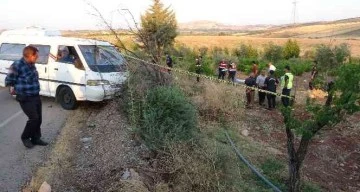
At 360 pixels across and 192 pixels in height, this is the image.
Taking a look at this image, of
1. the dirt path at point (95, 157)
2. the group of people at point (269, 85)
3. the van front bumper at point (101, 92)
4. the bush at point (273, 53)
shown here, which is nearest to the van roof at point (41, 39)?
the van front bumper at point (101, 92)

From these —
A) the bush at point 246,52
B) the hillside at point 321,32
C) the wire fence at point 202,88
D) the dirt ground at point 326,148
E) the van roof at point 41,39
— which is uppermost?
the van roof at point 41,39

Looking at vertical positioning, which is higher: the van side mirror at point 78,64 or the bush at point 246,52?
the van side mirror at point 78,64

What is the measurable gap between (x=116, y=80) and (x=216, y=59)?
2534 centimetres

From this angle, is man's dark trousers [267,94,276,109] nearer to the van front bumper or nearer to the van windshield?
the van windshield

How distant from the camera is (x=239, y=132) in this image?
11180mm

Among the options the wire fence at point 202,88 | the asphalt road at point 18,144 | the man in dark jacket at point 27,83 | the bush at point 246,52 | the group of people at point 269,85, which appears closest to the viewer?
the asphalt road at point 18,144

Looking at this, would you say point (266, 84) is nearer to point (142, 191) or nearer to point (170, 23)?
point (142, 191)

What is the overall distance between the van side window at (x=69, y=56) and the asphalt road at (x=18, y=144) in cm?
120

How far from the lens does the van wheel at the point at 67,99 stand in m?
9.91

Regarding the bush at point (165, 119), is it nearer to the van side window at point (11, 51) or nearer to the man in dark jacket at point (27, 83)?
the man in dark jacket at point (27, 83)

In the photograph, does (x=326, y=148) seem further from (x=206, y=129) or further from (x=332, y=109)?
(x=332, y=109)

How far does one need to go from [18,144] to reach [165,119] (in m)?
2.70

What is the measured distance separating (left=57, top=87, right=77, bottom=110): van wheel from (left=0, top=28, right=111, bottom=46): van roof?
45.8 inches

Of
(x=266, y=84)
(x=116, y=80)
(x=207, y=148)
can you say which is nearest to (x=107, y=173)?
(x=207, y=148)
